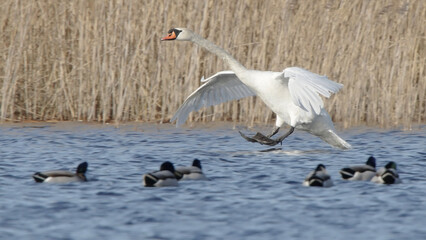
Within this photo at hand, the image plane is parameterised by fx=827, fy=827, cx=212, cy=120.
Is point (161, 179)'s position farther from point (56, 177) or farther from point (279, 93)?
point (279, 93)

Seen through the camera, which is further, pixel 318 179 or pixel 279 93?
pixel 279 93

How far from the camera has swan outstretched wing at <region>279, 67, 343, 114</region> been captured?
801 centimetres

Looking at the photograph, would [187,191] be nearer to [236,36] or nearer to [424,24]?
[236,36]

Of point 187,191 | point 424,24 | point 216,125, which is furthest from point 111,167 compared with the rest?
point 424,24

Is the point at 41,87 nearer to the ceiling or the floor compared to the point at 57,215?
nearer to the ceiling

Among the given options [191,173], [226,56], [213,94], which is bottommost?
[191,173]

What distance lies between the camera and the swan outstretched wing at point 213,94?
10.2m

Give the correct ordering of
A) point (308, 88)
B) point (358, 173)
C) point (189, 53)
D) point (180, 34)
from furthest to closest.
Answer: point (189, 53) < point (180, 34) < point (308, 88) < point (358, 173)

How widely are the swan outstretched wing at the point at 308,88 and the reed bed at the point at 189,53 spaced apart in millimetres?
2645

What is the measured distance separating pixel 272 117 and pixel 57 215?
260 inches

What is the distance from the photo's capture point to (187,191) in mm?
6965

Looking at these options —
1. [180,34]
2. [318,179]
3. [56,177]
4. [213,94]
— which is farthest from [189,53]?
[318,179]

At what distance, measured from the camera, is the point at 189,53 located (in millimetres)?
11500

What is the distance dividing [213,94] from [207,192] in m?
3.63
